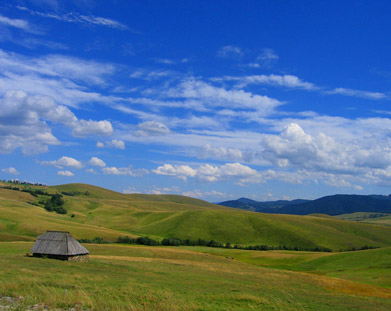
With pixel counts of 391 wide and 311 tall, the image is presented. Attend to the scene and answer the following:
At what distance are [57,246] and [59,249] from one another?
30.6 inches

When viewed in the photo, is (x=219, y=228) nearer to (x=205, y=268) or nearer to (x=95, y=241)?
(x=95, y=241)

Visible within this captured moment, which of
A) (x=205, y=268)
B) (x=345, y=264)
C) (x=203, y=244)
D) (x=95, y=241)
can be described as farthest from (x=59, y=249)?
(x=203, y=244)

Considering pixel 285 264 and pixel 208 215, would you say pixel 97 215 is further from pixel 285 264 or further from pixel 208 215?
pixel 285 264

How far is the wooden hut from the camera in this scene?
49000mm

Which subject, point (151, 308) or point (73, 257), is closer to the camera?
point (151, 308)

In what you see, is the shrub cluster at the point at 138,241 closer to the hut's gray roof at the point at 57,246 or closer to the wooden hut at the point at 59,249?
the hut's gray roof at the point at 57,246

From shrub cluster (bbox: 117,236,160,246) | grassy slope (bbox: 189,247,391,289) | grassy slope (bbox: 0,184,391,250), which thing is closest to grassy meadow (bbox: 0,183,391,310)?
grassy slope (bbox: 189,247,391,289)

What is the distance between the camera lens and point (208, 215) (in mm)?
170875

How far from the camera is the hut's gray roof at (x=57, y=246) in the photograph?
162ft

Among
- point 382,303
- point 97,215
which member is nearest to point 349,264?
point 382,303

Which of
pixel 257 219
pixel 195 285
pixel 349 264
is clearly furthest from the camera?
pixel 257 219

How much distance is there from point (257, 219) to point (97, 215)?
314 ft

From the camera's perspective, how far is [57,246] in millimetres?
50312

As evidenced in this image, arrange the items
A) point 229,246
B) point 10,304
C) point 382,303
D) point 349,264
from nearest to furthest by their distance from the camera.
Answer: point 10,304
point 382,303
point 349,264
point 229,246
